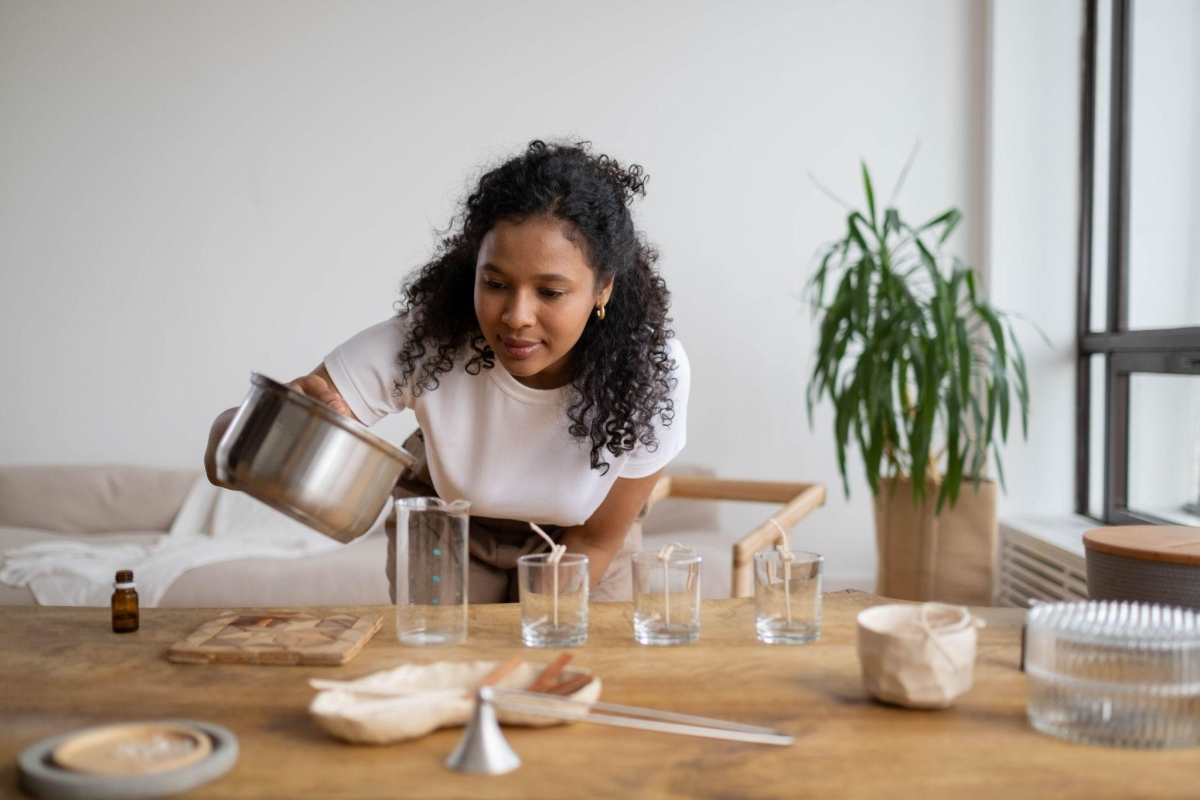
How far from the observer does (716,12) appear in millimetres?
3768

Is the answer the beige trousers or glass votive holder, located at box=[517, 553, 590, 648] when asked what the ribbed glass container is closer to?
glass votive holder, located at box=[517, 553, 590, 648]

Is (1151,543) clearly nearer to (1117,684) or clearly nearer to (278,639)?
(1117,684)

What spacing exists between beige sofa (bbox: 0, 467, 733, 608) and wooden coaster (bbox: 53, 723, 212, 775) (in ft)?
6.84

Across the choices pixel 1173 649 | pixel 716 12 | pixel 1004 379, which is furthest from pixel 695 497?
pixel 1173 649

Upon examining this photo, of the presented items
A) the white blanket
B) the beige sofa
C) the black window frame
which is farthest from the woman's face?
the black window frame

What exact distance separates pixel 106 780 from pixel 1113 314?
11.2ft

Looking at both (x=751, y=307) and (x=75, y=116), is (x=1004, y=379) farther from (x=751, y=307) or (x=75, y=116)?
(x=75, y=116)

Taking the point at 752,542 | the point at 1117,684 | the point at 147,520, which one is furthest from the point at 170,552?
the point at 1117,684

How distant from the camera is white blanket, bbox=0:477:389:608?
9.64ft

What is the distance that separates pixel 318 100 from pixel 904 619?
3188mm

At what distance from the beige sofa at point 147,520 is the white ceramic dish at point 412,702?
1972 millimetres

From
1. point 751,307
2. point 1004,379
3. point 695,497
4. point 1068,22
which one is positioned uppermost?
point 1068,22

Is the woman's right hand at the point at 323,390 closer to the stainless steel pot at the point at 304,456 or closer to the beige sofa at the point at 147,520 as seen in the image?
the stainless steel pot at the point at 304,456

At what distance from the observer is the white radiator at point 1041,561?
10.3 ft
